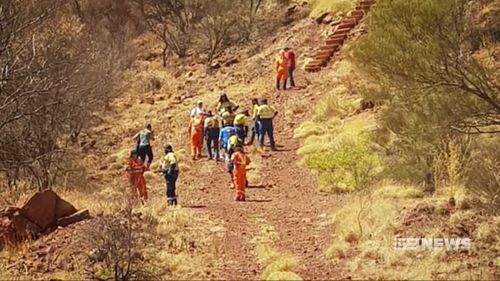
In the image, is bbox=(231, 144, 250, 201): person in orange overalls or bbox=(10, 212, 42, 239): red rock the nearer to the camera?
bbox=(10, 212, 42, 239): red rock

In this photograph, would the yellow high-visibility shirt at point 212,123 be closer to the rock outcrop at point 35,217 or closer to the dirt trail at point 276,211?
the dirt trail at point 276,211

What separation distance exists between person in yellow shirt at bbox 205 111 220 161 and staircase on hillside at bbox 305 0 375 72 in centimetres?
918

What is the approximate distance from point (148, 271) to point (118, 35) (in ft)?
111

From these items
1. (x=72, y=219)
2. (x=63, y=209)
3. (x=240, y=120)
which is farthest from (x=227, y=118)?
(x=72, y=219)

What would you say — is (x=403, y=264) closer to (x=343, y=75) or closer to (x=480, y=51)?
(x=480, y=51)

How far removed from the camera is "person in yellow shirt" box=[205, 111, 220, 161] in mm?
21750

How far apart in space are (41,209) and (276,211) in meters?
4.25

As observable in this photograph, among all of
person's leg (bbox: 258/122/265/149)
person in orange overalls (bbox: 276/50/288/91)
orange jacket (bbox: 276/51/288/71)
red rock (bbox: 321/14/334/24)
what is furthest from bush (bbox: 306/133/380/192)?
red rock (bbox: 321/14/334/24)

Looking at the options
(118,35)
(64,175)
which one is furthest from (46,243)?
(118,35)

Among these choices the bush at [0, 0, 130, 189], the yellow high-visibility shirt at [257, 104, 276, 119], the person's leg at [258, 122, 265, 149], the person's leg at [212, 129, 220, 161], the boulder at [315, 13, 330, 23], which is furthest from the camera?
the boulder at [315, 13, 330, 23]

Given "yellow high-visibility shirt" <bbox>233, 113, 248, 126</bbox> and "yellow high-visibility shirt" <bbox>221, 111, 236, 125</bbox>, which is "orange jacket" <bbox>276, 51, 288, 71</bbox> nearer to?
"yellow high-visibility shirt" <bbox>221, 111, 236, 125</bbox>

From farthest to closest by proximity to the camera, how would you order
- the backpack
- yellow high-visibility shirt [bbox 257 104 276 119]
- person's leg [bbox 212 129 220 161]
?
the backpack < person's leg [bbox 212 129 220 161] < yellow high-visibility shirt [bbox 257 104 276 119]

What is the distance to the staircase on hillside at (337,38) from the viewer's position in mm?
30719

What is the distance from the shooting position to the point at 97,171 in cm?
2578
